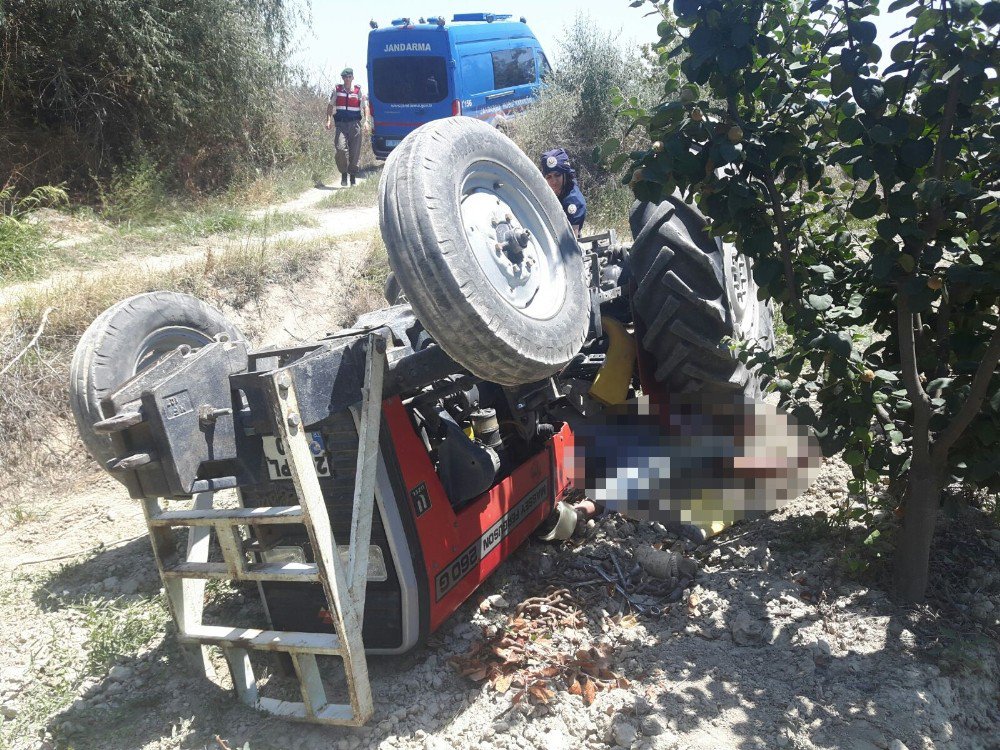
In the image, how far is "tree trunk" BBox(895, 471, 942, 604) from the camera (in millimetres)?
3516

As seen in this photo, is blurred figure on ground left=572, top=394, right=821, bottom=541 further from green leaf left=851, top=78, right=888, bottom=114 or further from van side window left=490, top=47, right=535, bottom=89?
van side window left=490, top=47, right=535, bottom=89

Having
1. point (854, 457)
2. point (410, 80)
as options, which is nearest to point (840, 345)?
point (854, 457)

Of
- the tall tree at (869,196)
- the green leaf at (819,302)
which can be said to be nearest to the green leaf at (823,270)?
the tall tree at (869,196)

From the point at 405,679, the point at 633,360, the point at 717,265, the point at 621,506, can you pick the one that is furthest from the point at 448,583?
the point at 717,265

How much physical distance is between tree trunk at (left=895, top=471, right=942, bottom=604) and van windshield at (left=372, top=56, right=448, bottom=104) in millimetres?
12145

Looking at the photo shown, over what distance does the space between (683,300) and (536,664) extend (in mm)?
1985

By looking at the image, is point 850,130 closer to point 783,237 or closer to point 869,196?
point 869,196

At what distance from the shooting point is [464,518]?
11.5 ft

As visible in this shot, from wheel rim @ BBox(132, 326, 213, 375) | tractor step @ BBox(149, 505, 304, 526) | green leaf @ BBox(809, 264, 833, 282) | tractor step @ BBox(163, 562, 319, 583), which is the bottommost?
tractor step @ BBox(163, 562, 319, 583)

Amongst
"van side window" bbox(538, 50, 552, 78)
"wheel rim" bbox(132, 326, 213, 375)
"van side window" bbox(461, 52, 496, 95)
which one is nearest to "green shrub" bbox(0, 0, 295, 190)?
"van side window" bbox(461, 52, 496, 95)

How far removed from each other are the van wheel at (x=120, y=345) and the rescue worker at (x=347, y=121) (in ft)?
37.1

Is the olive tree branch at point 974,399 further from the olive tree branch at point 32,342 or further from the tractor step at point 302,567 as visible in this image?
the olive tree branch at point 32,342

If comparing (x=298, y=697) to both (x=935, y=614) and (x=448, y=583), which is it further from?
(x=935, y=614)

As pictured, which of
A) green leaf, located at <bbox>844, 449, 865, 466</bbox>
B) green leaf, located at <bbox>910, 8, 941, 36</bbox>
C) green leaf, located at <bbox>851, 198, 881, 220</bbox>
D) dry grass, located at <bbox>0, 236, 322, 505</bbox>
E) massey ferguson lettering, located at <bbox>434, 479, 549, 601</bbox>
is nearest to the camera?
green leaf, located at <bbox>910, 8, 941, 36</bbox>
